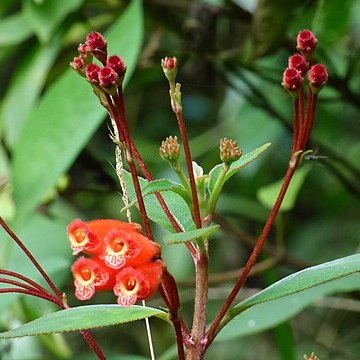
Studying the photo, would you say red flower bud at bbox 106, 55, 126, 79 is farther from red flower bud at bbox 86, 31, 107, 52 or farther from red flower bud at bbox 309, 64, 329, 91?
red flower bud at bbox 309, 64, 329, 91

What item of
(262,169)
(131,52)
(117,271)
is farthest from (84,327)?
(262,169)

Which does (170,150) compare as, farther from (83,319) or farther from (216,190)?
(83,319)

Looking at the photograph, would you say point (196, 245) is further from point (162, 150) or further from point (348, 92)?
point (348, 92)

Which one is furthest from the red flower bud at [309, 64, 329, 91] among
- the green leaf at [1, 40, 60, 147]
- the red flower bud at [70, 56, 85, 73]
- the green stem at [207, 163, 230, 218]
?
the green leaf at [1, 40, 60, 147]

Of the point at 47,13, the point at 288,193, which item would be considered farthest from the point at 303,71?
the point at 47,13

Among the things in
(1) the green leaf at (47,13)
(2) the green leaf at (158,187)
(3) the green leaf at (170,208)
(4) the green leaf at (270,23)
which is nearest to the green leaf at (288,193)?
(4) the green leaf at (270,23)

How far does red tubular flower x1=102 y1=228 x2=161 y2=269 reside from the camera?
2.50 ft

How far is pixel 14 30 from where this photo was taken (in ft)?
5.87

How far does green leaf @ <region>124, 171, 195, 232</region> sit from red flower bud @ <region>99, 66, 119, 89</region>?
5.3 inches

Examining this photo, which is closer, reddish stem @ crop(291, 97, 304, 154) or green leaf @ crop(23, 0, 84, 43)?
reddish stem @ crop(291, 97, 304, 154)

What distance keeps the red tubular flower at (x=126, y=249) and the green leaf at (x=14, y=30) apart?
42.3 inches

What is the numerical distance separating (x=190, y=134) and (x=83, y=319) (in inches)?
67.5

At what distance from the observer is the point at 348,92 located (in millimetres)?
1719

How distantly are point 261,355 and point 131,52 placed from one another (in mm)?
1089
